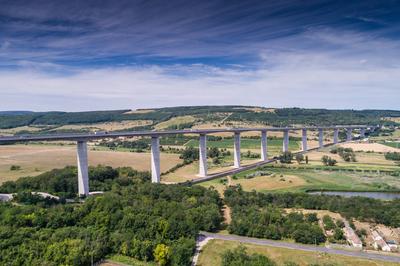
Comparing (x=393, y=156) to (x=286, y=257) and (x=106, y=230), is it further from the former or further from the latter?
(x=106, y=230)

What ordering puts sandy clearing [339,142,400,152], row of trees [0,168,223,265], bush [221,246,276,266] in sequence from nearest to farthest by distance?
bush [221,246,276,266]
row of trees [0,168,223,265]
sandy clearing [339,142,400,152]

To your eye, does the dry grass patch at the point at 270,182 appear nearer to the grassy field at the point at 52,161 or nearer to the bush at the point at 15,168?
the grassy field at the point at 52,161

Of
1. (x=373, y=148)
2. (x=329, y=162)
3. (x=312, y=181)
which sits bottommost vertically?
(x=373, y=148)

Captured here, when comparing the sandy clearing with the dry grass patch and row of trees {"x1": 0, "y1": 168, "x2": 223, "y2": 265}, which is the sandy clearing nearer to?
the dry grass patch

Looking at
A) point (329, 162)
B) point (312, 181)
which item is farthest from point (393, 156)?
point (312, 181)

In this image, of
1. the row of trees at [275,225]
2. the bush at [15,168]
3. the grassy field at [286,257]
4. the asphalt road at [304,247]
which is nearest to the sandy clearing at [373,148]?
the row of trees at [275,225]

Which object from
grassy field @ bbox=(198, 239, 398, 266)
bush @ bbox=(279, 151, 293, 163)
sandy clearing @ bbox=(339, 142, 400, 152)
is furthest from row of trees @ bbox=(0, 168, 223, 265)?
sandy clearing @ bbox=(339, 142, 400, 152)

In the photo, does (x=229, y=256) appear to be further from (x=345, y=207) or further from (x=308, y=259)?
(x=345, y=207)

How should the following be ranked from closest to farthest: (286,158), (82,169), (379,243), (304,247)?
1. (304,247)
2. (379,243)
3. (82,169)
4. (286,158)
